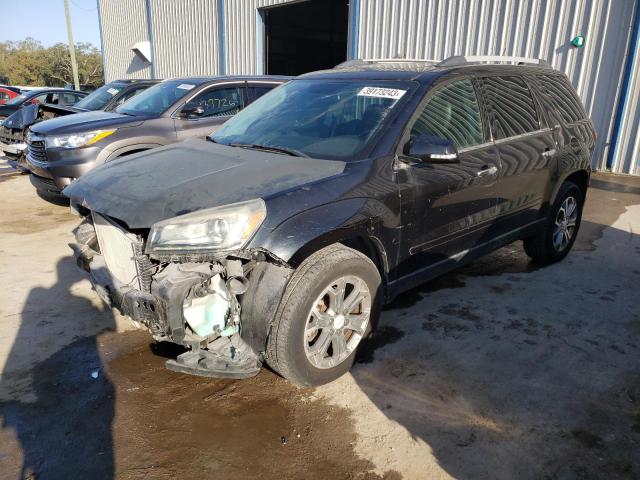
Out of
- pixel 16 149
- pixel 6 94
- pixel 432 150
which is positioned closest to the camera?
pixel 432 150

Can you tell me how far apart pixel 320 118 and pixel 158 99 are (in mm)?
4117

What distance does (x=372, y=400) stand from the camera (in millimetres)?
2838

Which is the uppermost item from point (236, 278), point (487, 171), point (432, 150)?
point (432, 150)

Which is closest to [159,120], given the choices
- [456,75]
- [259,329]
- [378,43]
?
[456,75]

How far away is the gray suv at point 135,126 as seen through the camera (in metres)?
5.98

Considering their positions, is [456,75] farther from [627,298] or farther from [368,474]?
[368,474]

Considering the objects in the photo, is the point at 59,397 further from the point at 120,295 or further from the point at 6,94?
the point at 6,94

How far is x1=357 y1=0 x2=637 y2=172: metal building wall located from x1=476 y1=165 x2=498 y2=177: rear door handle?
6.47 m

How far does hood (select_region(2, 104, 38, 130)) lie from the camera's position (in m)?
8.74

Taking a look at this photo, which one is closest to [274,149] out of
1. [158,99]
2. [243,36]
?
[158,99]

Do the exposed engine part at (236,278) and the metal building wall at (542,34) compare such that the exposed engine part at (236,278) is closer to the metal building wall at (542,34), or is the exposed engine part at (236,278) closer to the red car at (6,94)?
the metal building wall at (542,34)

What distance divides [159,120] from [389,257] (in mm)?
4420

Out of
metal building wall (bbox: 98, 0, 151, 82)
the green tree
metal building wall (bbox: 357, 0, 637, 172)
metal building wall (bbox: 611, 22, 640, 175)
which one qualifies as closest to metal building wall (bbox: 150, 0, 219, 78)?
metal building wall (bbox: 98, 0, 151, 82)

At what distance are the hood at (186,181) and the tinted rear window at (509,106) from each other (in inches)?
61.8
